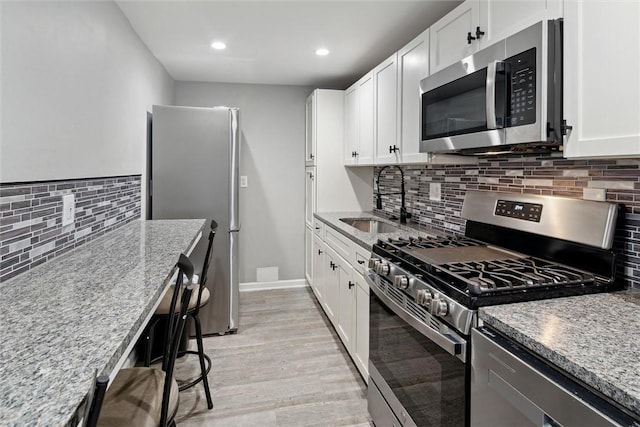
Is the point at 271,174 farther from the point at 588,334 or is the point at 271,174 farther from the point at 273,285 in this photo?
the point at 588,334

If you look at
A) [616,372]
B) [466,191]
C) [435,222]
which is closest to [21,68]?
[616,372]

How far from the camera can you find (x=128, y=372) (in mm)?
1250

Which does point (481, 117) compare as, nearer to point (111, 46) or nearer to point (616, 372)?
point (616, 372)

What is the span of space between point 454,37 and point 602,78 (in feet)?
2.89

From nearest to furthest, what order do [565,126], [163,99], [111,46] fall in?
[565,126] → [111,46] → [163,99]

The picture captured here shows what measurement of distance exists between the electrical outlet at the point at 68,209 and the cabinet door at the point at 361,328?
1486mm

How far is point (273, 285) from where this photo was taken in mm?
4152

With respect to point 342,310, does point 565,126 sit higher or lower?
higher

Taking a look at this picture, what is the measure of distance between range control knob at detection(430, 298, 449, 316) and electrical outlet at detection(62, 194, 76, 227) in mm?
1492

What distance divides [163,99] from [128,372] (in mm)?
2743

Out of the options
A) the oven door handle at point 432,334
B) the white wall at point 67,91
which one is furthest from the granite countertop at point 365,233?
the white wall at point 67,91

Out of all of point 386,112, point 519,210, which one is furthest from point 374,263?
point 386,112

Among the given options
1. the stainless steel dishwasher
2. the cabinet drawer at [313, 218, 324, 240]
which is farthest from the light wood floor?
the stainless steel dishwasher

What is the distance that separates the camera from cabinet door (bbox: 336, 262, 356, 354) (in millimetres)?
2385
